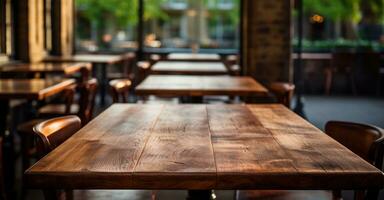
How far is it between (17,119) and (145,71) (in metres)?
1.65

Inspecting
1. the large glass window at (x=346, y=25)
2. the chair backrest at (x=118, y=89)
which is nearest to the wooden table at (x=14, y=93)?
the chair backrest at (x=118, y=89)

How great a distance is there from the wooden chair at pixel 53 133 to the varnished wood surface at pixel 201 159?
0.32 feet

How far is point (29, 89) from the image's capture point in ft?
15.3

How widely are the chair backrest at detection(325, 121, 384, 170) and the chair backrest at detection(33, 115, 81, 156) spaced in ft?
3.98

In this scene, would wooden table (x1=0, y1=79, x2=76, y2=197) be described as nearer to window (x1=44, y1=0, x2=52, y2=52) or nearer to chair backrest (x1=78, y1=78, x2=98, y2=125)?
chair backrest (x1=78, y1=78, x2=98, y2=125)

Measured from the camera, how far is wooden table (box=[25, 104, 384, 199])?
1.87 metres

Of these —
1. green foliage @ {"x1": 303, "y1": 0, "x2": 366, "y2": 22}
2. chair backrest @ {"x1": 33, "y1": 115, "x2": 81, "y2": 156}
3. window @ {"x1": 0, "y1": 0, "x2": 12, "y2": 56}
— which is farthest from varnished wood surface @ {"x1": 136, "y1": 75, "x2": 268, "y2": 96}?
green foliage @ {"x1": 303, "y1": 0, "x2": 366, "y2": 22}

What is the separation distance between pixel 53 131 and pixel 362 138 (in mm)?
1330

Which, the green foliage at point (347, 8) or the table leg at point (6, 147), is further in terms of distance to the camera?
the green foliage at point (347, 8)

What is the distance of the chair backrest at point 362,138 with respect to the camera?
2.42 metres

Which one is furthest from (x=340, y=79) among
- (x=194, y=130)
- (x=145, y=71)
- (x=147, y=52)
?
(x=194, y=130)

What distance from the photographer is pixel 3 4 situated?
789 cm

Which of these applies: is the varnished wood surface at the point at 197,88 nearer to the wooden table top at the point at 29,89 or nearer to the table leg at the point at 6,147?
the wooden table top at the point at 29,89

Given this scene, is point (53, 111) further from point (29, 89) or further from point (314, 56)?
point (314, 56)
